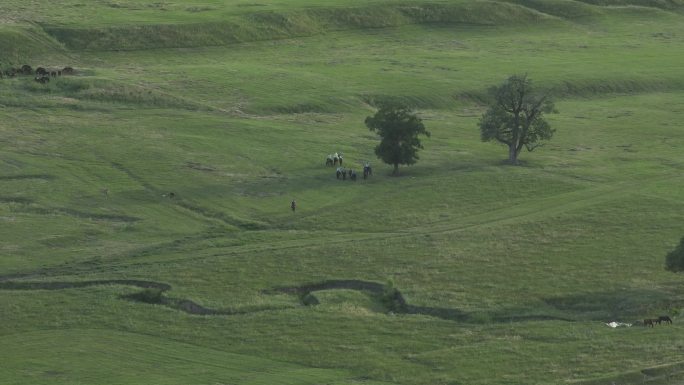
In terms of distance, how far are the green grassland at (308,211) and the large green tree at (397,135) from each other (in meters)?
1.45

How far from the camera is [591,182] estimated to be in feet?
298

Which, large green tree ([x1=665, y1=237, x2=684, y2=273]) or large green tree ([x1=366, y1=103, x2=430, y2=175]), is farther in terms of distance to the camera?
large green tree ([x1=366, y1=103, x2=430, y2=175])

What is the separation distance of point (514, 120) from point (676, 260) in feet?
99.1

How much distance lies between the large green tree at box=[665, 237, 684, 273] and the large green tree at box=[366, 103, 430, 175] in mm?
26586

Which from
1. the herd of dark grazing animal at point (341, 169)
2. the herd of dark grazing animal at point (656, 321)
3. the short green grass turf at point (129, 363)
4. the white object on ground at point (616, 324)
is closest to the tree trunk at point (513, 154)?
the herd of dark grazing animal at point (341, 169)

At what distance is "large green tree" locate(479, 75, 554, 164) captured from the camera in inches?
3775

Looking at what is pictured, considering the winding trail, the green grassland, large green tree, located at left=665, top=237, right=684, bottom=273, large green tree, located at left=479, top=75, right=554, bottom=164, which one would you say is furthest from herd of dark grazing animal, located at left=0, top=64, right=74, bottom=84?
large green tree, located at left=665, top=237, right=684, bottom=273

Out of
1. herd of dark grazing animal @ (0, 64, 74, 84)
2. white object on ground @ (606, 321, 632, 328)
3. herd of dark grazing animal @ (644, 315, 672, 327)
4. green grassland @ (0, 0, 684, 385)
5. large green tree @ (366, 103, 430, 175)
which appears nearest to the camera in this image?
green grassland @ (0, 0, 684, 385)

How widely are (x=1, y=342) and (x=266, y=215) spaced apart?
81.2 ft

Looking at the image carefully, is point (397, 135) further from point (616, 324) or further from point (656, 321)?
point (656, 321)

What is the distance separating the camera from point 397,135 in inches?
3578

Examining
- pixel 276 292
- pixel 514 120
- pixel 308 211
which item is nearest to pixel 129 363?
pixel 276 292

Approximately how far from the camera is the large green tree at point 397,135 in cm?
9081

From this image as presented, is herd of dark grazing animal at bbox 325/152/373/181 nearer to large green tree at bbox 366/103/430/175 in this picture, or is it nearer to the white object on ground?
large green tree at bbox 366/103/430/175
